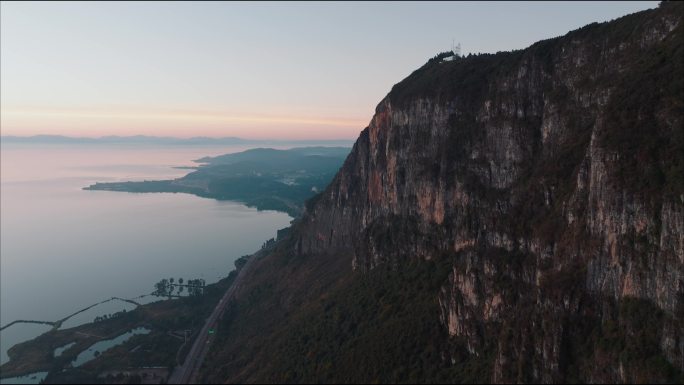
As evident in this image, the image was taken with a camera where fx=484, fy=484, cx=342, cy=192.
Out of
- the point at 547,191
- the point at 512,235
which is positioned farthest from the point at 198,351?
the point at 547,191

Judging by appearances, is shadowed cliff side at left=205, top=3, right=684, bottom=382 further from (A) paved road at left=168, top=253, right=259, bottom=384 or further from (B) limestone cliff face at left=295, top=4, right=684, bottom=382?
(A) paved road at left=168, top=253, right=259, bottom=384

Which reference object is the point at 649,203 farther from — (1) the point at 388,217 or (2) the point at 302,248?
(2) the point at 302,248

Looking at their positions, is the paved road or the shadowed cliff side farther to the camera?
the paved road

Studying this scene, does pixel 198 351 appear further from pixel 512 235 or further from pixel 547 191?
pixel 547 191

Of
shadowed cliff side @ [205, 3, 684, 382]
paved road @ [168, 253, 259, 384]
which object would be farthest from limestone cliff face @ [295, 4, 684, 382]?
paved road @ [168, 253, 259, 384]

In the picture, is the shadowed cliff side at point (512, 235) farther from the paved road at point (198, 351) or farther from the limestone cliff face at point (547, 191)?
the paved road at point (198, 351)

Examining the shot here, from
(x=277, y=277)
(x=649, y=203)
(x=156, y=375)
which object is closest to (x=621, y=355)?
(x=649, y=203)
